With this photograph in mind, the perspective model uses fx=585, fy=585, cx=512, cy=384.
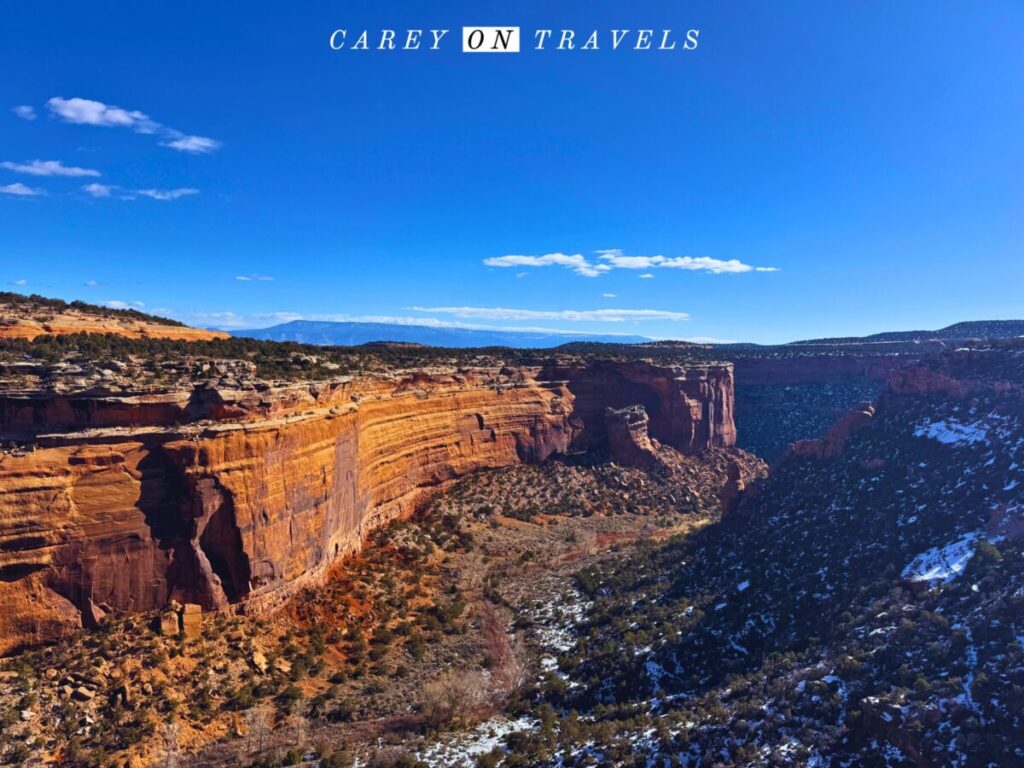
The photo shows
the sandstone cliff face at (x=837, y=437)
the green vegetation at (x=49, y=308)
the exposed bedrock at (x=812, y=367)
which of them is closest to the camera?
the green vegetation at (x=49, y=308)

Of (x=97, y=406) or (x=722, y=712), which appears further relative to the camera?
(x=97, y=406)

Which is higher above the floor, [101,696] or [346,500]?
[346,500]

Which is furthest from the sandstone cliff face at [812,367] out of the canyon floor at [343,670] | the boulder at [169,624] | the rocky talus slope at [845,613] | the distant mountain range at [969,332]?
the boulder at [169,624]

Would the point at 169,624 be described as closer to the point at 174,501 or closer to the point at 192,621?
the point at 192,621

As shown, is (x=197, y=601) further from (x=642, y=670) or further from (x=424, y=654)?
(x=642, y=670)

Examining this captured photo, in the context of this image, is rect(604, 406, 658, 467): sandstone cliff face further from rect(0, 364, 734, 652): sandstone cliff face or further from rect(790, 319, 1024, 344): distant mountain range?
rect(790, 319, 1024, 344): distant mountain range

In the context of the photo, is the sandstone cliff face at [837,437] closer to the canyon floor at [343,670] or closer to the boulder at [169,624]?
the canyon floor at [343,670]

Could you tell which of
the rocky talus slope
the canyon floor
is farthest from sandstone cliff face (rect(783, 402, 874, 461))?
the canyon floor

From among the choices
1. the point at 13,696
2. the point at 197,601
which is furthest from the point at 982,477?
the point at 13,696

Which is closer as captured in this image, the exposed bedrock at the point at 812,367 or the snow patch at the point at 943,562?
the snow patch at the point at 943,562
